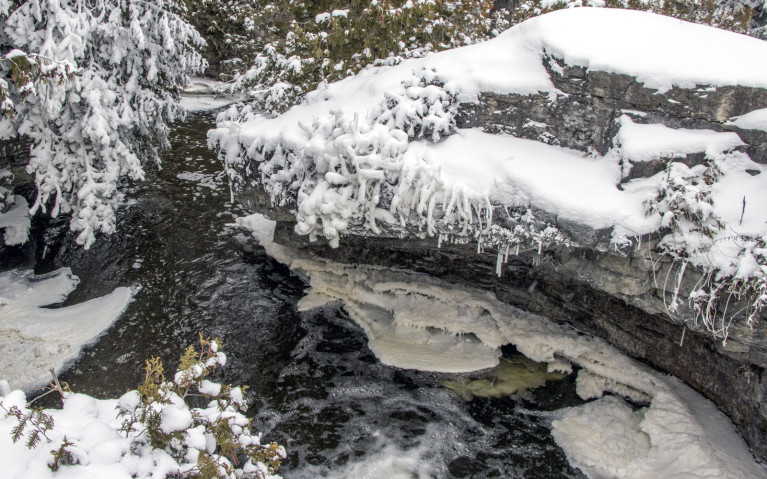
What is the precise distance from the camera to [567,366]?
7.96 meters

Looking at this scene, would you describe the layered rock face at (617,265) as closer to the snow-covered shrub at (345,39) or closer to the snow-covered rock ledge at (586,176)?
the snow-covered rock ledge at (586,176)

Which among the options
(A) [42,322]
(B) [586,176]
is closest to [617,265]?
Result: (B) [586,176]

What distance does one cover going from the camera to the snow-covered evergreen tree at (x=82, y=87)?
7.97 m

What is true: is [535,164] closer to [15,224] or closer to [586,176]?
[586,176]

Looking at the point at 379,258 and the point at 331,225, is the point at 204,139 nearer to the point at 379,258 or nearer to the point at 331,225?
the point at 379,258

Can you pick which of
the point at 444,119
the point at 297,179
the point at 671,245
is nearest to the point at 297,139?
the point at 297,179

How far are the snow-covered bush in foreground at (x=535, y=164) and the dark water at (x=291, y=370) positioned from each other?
7.52 ft

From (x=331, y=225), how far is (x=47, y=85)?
546 cm

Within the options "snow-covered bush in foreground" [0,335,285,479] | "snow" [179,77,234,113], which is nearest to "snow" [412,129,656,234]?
"snow-covered bush in foreground" [0,335,285,479]

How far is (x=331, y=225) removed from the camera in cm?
709

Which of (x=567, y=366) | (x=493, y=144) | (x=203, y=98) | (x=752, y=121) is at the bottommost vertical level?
(x=567, y=366)

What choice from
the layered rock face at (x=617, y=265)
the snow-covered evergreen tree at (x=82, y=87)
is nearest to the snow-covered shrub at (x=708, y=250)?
the layered rock face at (x=617, y=265)

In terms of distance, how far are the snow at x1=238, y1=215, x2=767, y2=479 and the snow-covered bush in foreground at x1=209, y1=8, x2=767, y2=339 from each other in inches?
69.4

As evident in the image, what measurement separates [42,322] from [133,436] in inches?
270
